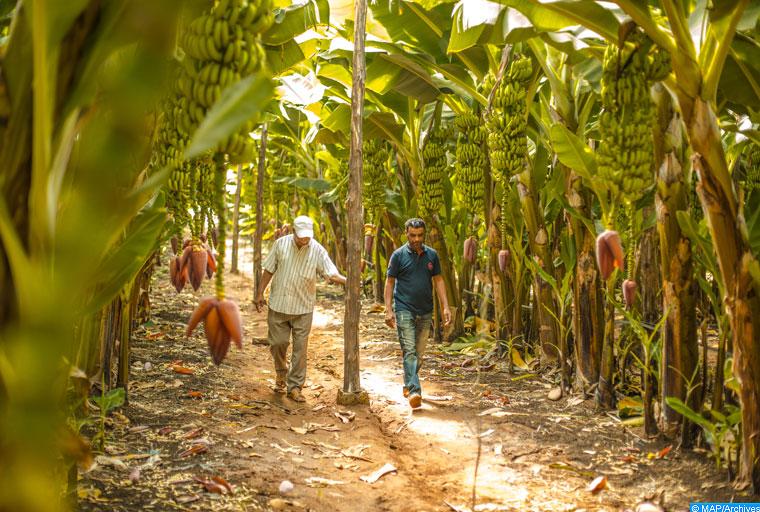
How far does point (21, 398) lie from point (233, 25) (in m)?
1.05

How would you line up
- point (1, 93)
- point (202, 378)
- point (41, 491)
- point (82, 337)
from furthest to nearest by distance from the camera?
point (202, 378)
point (82, 337)
point (1, 93)
point (41, 491)

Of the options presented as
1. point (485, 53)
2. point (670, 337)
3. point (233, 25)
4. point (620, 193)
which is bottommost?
point (670, 337)

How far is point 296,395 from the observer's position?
4973 mm

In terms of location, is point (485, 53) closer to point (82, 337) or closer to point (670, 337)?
point (670, 337)

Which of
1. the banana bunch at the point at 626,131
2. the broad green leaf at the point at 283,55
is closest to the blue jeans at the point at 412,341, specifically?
the broad green leaf at the point at 283,55

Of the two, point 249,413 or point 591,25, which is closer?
point 591,25

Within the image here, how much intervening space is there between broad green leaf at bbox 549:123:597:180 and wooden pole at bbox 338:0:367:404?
1.41 m

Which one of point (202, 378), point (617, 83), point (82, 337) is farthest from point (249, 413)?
point (617, 83)

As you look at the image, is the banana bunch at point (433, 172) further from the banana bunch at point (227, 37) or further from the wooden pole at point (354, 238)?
the banana bunch at point (227, 37)

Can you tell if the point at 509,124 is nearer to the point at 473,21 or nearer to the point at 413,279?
the point at 473,21

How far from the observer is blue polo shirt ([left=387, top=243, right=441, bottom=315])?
514cm

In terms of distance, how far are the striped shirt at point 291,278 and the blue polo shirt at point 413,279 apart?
69 centimetres

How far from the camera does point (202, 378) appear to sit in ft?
16.3

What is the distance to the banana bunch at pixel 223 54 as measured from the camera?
161cm
